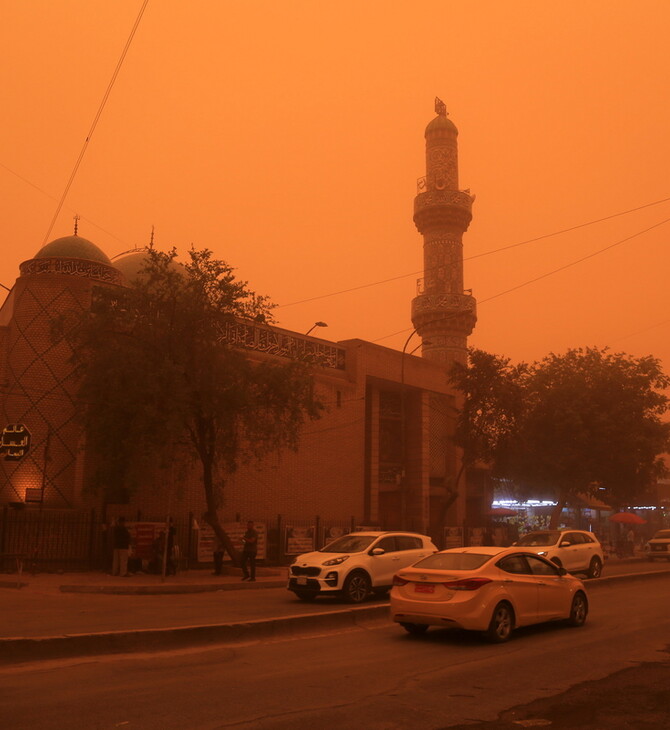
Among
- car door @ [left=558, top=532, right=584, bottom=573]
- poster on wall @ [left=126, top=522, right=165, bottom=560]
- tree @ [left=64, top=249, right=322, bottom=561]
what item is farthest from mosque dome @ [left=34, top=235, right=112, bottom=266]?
car door @ [left=558, top=532, right=584, bottom=573]

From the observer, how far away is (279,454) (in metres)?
27.7

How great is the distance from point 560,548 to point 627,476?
19872mm

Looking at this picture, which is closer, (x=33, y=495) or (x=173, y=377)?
(x=173, y=377)

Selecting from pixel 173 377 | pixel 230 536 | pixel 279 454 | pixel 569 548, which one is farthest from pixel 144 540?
A: pixel 569 548

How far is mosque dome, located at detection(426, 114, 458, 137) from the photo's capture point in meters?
70.5

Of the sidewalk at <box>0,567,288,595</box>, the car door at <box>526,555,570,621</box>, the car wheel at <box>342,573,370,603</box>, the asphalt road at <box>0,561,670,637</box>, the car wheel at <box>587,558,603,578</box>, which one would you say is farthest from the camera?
the car wheel at <box>587,558,603,578</box>

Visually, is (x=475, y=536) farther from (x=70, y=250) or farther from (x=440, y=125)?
(x=440, y=125)

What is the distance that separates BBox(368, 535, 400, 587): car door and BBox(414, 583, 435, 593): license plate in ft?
19.2

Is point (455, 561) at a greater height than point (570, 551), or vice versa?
point (455, 561)

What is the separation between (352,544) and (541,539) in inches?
291

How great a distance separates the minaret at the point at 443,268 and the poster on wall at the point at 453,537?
22.6 m

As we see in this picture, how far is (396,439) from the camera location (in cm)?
4281

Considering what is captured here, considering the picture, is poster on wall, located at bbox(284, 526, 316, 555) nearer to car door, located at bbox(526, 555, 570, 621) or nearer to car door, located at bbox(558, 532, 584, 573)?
car door, located at bbox(558, 532, 584, 573)

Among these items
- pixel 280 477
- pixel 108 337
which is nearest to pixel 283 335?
pixel 280 477
